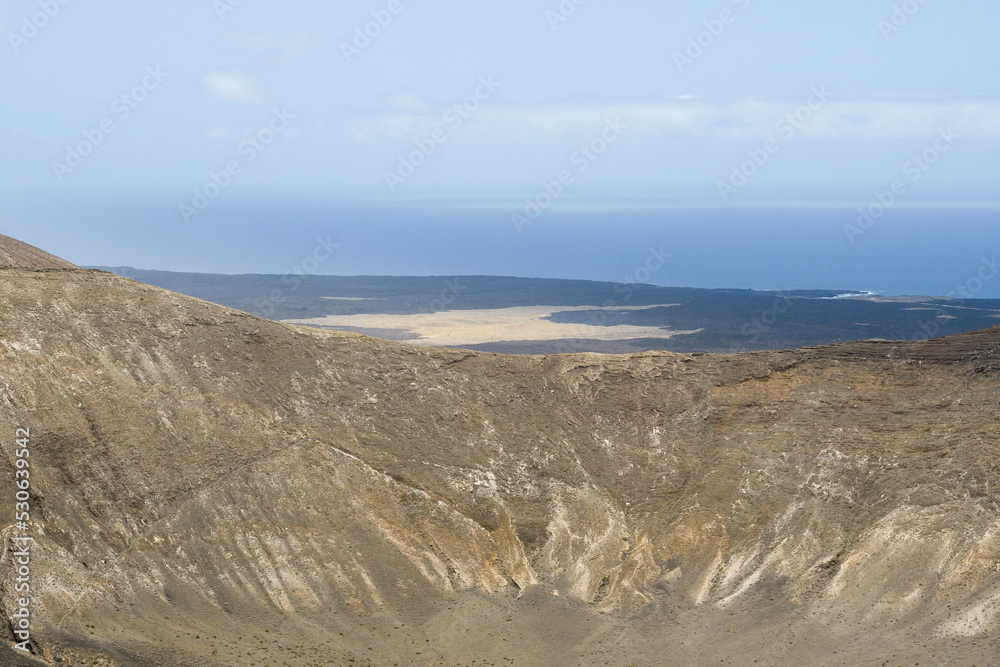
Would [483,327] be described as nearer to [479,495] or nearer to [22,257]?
[22,257]

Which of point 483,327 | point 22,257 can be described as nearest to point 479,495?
point 22,257

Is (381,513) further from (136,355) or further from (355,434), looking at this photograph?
(136,355)

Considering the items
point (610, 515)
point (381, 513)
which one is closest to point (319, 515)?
point (381, 513)

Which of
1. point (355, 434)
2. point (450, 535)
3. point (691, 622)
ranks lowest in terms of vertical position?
point (691, 622)

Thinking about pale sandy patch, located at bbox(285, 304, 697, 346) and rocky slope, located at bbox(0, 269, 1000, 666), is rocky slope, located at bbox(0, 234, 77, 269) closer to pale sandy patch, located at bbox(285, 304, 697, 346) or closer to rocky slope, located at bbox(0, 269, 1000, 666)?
rocky slope, located at bbox(0, 269, 1000, 666)

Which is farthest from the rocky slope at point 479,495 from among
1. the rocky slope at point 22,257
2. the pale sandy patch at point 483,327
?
the pale sandy patch at point 483,327

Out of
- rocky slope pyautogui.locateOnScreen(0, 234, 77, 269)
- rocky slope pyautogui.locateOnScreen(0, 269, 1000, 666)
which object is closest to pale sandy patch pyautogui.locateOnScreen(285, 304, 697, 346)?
rocky slope pyautogui.locateOnScreen(0, 234, 77, 269)

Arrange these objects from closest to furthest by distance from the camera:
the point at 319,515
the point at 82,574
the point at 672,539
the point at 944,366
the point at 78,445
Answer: the point at 82,574, the point at 78,445, the point at 319,515, the point at 672,539, the point at 944,366
